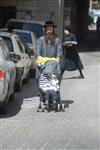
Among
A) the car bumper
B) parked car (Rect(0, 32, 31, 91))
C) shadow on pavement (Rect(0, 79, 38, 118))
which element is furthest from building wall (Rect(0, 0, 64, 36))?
the car bumper

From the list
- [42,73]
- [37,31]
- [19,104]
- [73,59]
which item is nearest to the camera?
[42,73]

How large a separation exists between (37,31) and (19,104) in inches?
481

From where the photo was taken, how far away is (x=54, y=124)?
1092cm

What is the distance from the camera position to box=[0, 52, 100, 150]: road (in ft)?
30.1

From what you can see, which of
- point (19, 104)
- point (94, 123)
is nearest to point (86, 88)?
point (19, 104)

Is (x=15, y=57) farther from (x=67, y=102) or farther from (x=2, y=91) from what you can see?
(x=2, y=91)

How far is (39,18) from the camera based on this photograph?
36219mm

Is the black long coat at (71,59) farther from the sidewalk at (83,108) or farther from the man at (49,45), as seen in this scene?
the man at (49,45)

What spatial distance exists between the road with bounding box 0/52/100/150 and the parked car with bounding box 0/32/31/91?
41 cm

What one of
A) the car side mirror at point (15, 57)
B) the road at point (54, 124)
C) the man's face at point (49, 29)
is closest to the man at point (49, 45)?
the man's face at point (49, 29)

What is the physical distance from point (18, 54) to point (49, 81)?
4477mm

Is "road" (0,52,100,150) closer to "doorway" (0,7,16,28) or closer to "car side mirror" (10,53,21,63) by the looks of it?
"car side mirror" (10,53,21,63)

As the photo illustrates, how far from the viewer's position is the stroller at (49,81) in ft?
40.6

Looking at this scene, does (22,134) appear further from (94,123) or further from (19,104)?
(19,104)
